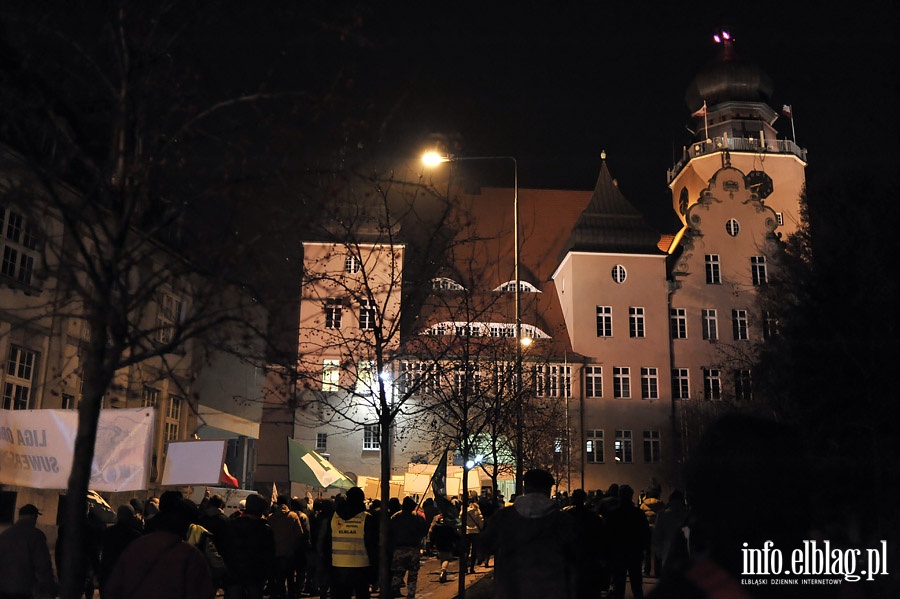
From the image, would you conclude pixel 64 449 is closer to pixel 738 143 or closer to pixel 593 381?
pixel 593 381

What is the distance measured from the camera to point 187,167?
7680 mm

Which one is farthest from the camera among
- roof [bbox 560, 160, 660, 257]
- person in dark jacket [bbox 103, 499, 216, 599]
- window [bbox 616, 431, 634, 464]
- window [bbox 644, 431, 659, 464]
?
roof [bbox 560, 160, 660, 257]

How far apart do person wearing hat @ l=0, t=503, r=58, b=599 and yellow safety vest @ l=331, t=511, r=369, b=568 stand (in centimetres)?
338

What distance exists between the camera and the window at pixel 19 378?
2516cm

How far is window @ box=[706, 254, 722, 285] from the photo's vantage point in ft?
201

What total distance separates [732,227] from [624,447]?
17117mm

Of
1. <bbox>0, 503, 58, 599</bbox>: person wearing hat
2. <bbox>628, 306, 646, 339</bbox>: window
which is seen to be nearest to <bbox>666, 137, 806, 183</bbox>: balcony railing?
<bbox>628, 306, 646, 339</bbox>: window

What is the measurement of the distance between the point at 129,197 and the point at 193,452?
32.7 feet

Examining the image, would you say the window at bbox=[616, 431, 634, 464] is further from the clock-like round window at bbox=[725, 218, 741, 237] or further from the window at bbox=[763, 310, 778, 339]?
the window at bbox=[763, 310, 778, 339]

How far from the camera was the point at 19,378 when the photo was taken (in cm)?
2569

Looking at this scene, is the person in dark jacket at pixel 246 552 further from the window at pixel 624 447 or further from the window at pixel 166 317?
the window at pixel 624 447

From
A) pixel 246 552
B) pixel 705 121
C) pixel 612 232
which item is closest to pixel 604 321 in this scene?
pixel 612 232

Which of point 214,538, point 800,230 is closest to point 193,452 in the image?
point 214,538

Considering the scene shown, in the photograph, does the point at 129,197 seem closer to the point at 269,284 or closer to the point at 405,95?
Result: the point at 269,284
